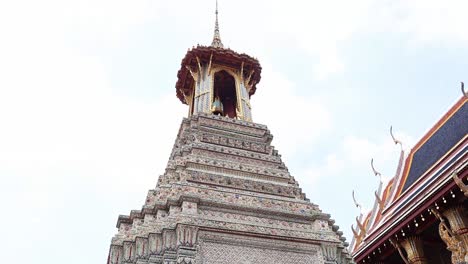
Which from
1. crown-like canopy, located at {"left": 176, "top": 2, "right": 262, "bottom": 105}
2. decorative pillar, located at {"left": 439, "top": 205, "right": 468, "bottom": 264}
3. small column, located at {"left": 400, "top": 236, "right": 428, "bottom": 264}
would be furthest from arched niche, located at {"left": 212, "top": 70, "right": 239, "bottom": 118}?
decorative pillar, located at {"left": 439, "top": 205, "right": 468, "bottom": 264}

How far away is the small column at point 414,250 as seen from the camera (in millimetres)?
7613

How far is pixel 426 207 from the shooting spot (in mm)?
7312

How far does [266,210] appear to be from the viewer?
16.1 m

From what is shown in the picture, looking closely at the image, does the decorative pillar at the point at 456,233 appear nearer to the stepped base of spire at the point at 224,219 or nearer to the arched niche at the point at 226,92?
the stepped base of spire at the point at 224,219

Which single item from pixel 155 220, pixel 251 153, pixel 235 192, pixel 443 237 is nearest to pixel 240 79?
pixel 251 153

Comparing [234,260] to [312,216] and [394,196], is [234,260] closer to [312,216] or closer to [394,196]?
[312,216]

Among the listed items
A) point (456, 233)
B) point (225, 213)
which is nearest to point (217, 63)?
point (225, 213)

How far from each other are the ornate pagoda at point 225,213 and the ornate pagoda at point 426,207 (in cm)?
569

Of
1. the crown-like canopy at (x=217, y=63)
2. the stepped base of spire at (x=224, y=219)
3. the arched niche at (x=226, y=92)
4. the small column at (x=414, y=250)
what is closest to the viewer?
the small column at (x=414, y=250)

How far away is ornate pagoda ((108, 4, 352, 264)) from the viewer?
47.0 ft

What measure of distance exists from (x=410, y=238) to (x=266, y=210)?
8564 millimetres

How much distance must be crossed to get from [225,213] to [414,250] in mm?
8527

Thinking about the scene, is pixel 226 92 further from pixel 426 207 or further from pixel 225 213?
pixel 426 207

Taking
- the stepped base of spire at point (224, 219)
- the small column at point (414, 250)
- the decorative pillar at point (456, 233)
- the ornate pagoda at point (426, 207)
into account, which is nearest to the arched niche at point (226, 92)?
the stepped base of spire at point (224, 219)
